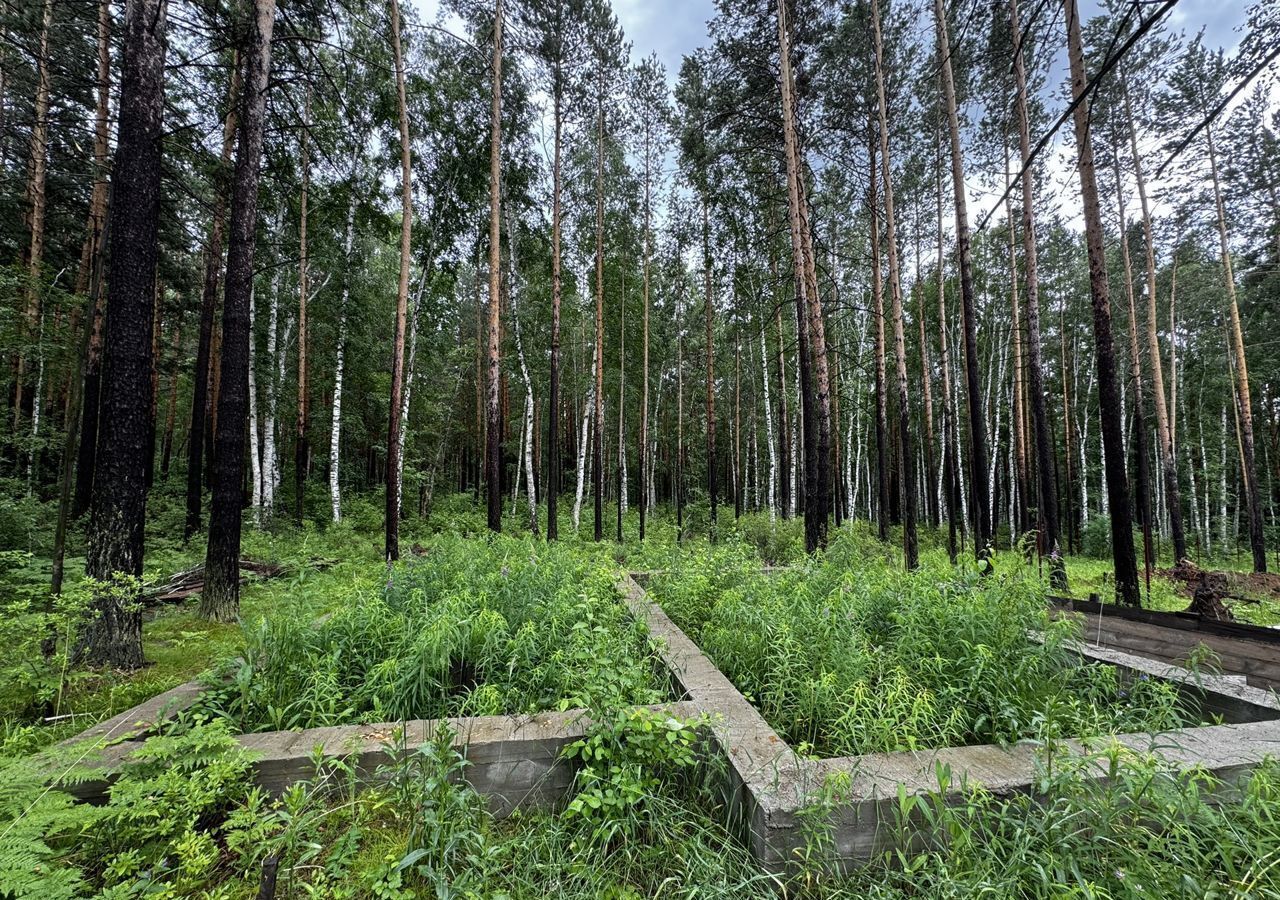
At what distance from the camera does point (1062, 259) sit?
18.5 m

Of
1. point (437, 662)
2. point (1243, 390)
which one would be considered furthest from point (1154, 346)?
point (437, 662)

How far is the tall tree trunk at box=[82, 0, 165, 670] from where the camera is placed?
3.78 m

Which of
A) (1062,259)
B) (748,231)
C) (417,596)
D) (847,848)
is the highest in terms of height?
(1062,259)

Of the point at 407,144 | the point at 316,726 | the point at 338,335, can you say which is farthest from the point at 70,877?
the point at 338,335

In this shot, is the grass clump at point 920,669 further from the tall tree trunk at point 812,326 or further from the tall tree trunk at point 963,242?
the tall tree trunk at point 963,242

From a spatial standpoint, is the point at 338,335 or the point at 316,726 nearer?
the point at 316,726

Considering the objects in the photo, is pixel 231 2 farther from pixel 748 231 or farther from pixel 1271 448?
pixel 1271 448

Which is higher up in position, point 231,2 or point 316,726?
point 231,2

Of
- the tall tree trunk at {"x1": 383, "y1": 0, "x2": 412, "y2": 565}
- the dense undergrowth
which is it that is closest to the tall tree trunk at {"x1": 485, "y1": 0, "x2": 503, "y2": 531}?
the tall tree trunk at {"x1": 383, "y1": 0, "x2": 412, "y2": 565}

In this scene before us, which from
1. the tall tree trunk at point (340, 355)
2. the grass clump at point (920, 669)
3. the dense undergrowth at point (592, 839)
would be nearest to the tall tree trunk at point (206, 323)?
the tall tree trunk at point (340, 355)

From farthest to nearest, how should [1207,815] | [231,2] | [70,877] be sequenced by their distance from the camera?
[231,2]
[1207,815]
[70,877]

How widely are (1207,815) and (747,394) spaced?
2444cm

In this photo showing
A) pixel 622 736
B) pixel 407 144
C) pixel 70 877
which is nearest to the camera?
pixel 70 877

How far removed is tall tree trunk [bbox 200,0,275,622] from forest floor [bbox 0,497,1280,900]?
1.72ft
